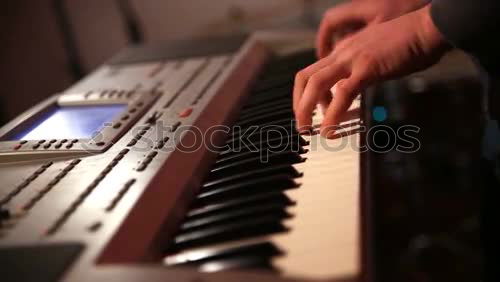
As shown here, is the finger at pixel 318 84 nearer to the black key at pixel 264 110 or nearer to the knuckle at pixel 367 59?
the knuckle at pixel 367 59

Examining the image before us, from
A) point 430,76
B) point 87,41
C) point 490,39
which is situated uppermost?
point 87,41

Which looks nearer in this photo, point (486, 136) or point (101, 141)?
point (101, 141)

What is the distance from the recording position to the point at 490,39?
62 centimetres

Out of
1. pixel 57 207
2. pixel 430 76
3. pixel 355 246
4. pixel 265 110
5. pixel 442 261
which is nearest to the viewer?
pixel 355 246

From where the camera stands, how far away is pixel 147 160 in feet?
2.13

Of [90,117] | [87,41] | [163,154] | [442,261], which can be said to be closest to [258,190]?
[163,154]

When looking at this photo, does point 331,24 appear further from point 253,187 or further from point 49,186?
point 49,186

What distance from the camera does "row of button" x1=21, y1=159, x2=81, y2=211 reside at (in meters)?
0.59

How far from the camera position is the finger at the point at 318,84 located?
27.3 inches

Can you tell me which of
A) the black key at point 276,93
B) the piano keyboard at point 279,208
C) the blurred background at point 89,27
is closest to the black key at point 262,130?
the piano keyboard at point 279,208

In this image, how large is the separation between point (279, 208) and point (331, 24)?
55 centimetres

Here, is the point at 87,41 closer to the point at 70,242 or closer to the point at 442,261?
the point at 442,261

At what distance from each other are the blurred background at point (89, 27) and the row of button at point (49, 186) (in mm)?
1284

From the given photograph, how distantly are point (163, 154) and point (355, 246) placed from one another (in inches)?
11.7
